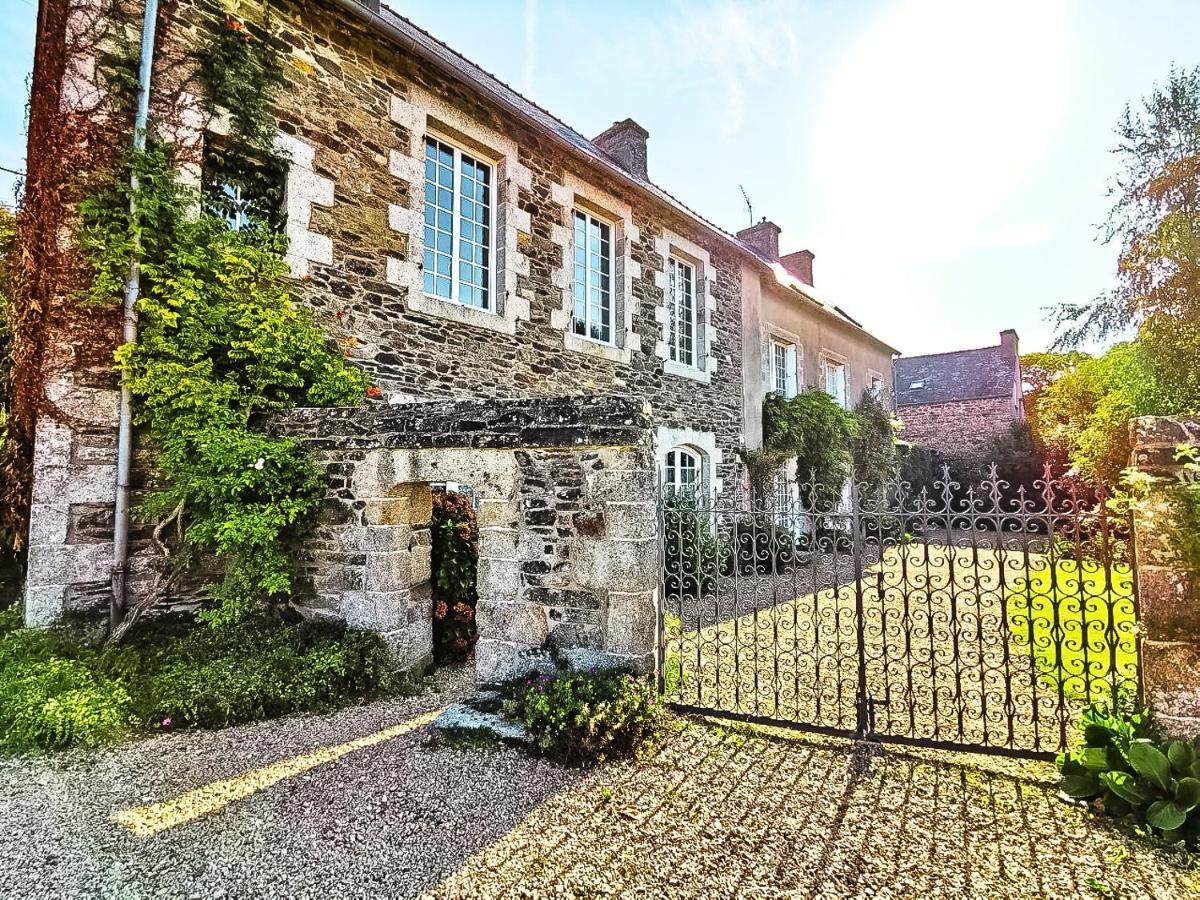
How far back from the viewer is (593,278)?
26.8 feet

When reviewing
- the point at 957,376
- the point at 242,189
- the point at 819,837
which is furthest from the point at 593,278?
the point at 957,376

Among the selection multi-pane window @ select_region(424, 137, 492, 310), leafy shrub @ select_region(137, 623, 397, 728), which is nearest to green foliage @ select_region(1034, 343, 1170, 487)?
multi-pane window @ select_region(424, 137, 492, 310)

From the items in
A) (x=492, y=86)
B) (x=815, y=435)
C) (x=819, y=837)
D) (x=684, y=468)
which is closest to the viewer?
(x=819, y=837)

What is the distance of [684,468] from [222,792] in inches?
292

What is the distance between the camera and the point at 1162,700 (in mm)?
2787

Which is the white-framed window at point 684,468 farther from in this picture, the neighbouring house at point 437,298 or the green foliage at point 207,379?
the green foliage at point 207,379

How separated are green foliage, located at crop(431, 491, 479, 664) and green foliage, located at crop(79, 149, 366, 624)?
111 cm

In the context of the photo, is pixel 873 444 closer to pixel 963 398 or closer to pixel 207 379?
pixel 963 398

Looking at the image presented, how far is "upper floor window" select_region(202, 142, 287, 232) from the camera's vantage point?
4930 mm

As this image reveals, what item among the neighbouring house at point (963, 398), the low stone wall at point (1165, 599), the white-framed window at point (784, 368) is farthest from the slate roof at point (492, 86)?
the neighbouring house at point (963, 398)

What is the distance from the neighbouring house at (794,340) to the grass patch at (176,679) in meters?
8.31

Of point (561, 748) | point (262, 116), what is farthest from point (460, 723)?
point (262, 116)

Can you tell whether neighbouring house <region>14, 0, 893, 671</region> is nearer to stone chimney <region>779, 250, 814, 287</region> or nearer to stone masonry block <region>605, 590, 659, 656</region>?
stone masonry block <region>605, 590, 659, 656</region>

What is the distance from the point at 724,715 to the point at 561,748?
44.9 inches
